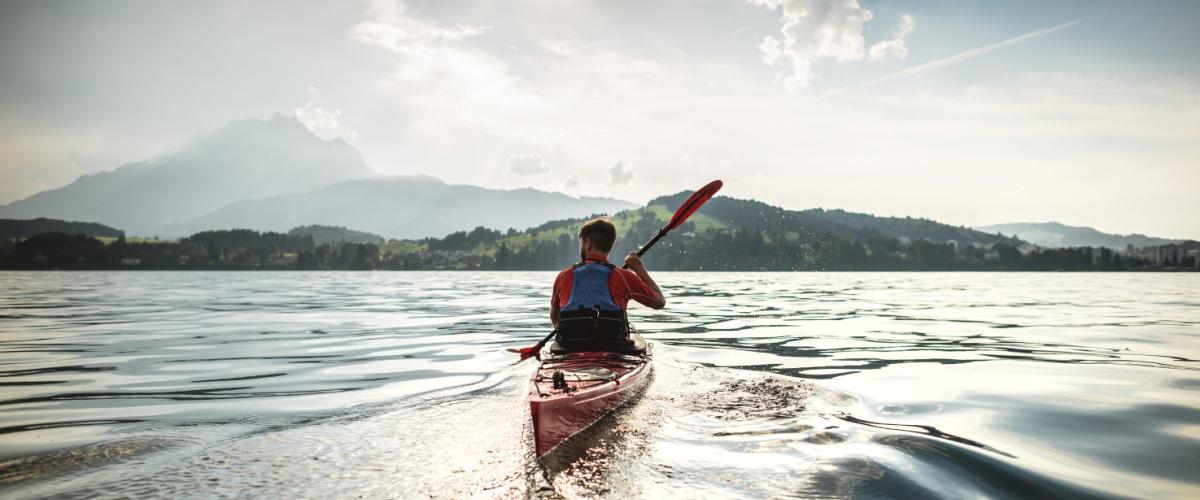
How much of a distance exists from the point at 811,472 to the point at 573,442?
245 cm

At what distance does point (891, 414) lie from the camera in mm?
8758

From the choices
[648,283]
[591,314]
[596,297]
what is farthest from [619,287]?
[648,283]

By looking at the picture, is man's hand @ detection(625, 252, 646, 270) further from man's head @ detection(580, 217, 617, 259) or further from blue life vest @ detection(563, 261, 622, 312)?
blue life vest @ detection(563, 261, 622, 312)

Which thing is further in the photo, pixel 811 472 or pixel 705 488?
pixel 811 472

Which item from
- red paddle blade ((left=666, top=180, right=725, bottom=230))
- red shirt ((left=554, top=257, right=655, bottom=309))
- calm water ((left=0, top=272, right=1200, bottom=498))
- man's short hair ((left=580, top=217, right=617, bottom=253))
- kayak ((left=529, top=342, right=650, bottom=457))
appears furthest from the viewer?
red paddle blade ((left=666, top=180, right=725, bottom=230))

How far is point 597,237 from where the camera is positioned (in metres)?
9.70

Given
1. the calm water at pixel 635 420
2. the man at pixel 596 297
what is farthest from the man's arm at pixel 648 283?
the calm water at pixel 635 420

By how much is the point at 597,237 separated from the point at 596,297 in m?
0.95

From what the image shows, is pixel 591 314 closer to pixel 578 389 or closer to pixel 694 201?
pixel 578 389

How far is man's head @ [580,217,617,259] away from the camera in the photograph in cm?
971

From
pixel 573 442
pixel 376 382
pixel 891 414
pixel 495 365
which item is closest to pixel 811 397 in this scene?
pixel 891 414

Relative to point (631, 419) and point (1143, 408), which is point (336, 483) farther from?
point (1143, 408)

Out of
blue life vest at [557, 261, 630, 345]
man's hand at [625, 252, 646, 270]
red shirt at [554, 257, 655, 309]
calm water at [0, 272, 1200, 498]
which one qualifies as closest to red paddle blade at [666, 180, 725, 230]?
calm water at [0, 272, 1200, 498]

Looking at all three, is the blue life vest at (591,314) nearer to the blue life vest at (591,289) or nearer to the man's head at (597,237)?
the blue life vest at (591,289)
